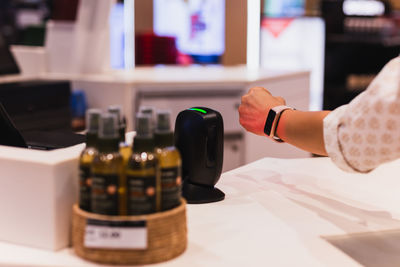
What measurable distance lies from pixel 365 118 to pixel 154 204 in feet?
1.48

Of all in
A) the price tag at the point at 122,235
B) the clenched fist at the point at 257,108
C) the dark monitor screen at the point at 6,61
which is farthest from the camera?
the dark monitor screen at the point at 6,61

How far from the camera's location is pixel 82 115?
9.83 ft

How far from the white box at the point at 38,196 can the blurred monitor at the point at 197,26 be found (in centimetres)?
383

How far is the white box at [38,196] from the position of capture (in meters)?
1.01

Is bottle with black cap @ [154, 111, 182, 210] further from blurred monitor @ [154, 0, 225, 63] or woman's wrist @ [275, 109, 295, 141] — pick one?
blurred monitor @ [154, 0, 225, 63]

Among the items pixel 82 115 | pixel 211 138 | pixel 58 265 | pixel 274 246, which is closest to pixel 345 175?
pixel 211 138

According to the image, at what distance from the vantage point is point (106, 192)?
3.13 feet

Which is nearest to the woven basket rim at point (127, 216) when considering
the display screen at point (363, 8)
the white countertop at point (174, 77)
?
the white countertop at point (174, 77)

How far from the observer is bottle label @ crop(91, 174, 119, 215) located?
0.95 meters

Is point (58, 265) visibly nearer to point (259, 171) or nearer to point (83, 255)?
point (83, 255)

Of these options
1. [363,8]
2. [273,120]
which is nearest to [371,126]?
[273,120]

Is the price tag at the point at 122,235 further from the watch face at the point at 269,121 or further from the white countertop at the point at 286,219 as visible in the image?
the watch face at the point at 269,121

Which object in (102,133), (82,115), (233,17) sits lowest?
(82,115)

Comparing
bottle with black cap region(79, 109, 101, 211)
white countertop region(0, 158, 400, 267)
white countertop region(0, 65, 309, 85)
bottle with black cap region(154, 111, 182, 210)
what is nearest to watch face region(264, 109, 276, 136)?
white countertop region(0, 158, 400, 267)
